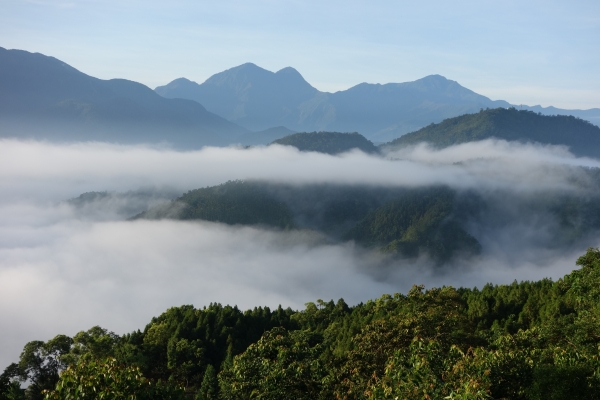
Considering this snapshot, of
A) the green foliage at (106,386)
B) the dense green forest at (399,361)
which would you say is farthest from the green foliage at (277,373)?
the green foliage at (106,386)

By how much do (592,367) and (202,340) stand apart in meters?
62.1

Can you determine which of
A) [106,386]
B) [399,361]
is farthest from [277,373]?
[106,386]

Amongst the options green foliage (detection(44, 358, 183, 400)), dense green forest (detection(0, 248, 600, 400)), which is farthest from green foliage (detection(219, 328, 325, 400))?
green foliage (detection(44, 358, 183, 400))

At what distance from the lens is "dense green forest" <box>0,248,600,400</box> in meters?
21.0

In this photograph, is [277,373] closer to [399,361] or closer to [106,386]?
[399,361]

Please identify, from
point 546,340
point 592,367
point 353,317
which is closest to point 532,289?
point 353,317

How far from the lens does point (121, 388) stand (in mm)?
21812

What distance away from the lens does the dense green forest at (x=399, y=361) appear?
21.0 m

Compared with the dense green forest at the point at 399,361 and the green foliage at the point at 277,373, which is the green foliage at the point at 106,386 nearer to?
the dense green forest at the point at 399,361

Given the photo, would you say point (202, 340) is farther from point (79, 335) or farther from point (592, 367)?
point (592, 367)

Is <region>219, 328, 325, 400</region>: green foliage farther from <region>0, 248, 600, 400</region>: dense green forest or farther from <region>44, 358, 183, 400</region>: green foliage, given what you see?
<region>44, 358, 183, 400</region>: green foliage

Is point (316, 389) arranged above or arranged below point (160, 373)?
above

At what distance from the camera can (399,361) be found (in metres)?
24.3

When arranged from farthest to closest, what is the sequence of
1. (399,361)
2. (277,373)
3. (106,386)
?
(277,373) → (399,361) → (106,386)
